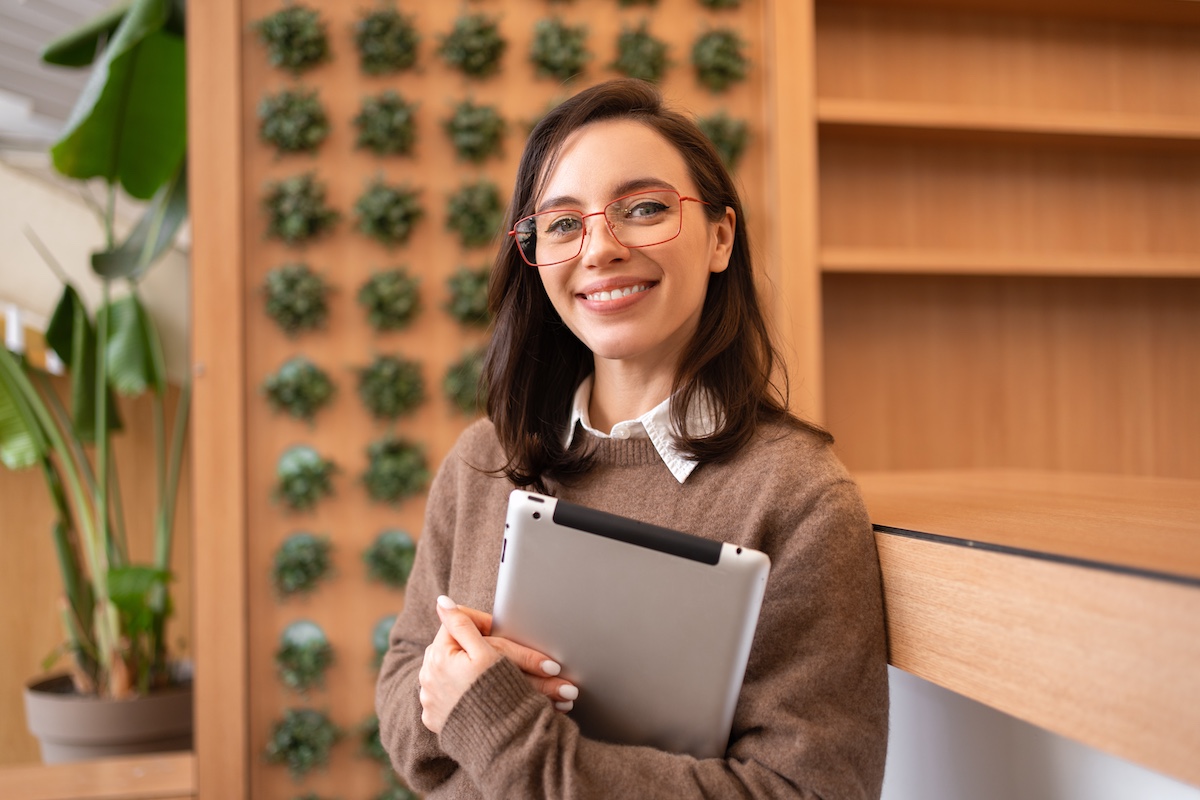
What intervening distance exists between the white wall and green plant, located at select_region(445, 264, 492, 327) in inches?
58.8

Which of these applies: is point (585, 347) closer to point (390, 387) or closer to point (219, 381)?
point (390, 387)

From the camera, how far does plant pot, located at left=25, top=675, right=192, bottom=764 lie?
2.44 meters

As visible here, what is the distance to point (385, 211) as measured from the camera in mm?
2385

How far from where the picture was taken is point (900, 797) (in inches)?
46.2

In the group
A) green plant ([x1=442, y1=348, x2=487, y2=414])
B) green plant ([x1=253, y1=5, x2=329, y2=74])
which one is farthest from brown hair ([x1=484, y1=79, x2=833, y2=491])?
green plant ([x1=253, y1=5, x2=329, y2=74])

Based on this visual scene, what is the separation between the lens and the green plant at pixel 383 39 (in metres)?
2.40

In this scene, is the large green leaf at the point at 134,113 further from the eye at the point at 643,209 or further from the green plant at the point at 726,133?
the eye at the point at 643,209

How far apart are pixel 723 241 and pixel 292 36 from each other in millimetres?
1685

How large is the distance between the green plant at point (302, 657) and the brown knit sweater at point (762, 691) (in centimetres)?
132

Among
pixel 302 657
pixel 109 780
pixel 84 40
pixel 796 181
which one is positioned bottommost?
pixel 109 780

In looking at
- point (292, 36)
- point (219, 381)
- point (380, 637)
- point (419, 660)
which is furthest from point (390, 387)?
point (419, 660)

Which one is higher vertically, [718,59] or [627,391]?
[718,59]

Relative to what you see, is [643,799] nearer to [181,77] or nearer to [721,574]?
[721,574]

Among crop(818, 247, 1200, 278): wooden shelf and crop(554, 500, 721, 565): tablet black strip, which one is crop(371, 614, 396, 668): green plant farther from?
crop(554, 500, 721, 565): tablet black strip
